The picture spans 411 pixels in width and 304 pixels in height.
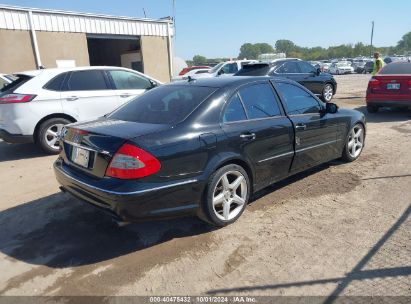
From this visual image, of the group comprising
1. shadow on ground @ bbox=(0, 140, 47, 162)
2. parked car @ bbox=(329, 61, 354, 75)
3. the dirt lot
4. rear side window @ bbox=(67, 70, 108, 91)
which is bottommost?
parked car @ bbox=(329, 61, 354, 75)

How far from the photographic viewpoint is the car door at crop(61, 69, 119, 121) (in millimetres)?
6883

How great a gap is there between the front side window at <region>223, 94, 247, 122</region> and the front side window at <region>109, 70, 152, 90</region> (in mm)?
4375

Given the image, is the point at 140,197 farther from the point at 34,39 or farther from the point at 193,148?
the point at 34,39

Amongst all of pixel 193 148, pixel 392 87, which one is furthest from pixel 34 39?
pixel 193 148

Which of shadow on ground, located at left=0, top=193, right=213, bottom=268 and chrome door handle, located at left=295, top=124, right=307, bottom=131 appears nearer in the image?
shadow on ground, located at left=0, top=193, right=213, bottom=268

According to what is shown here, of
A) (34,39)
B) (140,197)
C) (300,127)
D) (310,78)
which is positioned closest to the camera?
(140,197)

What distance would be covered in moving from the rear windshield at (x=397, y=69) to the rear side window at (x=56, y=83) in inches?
335

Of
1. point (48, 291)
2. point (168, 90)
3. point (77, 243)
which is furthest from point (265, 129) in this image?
point (48, 291)

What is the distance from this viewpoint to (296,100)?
15.2ft

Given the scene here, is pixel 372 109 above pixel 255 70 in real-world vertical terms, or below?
below

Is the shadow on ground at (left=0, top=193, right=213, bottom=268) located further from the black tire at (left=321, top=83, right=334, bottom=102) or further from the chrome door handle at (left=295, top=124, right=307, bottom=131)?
the black tire at (left=321, top=83, right=334, bottom=102)

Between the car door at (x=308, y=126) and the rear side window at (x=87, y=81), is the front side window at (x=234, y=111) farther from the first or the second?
the rear side window at (x=87, y=81)

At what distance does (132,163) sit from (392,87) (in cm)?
870

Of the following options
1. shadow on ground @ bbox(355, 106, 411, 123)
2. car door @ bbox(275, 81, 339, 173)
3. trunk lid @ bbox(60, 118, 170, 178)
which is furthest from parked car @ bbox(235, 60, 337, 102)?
trunk lid @ bbox(60, 118, 170, 178)
